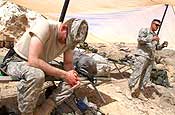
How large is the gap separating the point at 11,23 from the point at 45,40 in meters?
3.13

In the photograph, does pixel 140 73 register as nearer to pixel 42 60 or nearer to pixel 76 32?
pixel 76 32

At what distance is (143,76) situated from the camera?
6926 mm

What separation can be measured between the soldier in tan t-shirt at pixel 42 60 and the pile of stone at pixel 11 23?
264 cm

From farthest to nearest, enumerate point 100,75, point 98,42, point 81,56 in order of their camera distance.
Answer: point 98,42, point 100,75, point 81,56

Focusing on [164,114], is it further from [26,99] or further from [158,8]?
[158,8]

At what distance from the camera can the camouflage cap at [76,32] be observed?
155 inches

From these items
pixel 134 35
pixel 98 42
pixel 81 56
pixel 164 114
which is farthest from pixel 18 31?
pixel 134 35

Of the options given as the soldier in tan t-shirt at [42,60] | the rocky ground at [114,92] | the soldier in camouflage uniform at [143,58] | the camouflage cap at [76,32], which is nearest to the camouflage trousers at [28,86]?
the soldier in tan t-shirt at [42,60]

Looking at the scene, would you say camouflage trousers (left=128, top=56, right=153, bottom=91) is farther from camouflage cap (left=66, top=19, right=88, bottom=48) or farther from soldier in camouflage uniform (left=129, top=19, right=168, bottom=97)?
camouflage cap (left=66, top=19, right=88, bottom=48)

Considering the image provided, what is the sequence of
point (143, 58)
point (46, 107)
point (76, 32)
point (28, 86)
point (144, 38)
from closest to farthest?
point (28, 86) → point (76, 32) → point (46, 107) → point (144, 38) → point (143, 58)

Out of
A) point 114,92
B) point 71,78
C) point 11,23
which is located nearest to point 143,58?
point 114,92

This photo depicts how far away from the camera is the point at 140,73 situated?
681 cm

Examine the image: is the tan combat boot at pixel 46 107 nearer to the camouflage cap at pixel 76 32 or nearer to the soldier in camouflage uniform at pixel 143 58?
the camouflage cap at pixel 76 32

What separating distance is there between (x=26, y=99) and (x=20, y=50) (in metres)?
0.62
